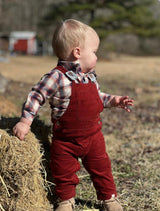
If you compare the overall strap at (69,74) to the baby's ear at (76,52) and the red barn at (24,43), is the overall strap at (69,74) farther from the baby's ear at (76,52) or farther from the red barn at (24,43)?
the red barn at (24,43)

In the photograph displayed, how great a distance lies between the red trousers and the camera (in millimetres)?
2436

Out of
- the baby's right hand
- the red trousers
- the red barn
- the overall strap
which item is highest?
the overall strap

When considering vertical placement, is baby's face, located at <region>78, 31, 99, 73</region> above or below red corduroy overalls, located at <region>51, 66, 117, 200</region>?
above

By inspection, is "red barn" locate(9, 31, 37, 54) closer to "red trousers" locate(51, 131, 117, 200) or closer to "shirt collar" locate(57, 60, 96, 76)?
"shirt collar" locate(57, 60, 96, 76)

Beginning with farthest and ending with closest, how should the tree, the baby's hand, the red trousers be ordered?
1. the tree
2. the baby's hand
3. the red trousers

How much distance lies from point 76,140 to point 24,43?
98.0ft

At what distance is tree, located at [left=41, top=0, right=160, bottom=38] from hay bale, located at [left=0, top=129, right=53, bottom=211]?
1959 centimetres

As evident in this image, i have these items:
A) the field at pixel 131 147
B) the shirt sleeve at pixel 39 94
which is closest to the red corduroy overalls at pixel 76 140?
the shirt sleeve at pixel 39 94

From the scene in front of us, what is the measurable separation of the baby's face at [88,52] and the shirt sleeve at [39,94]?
0.80 feet

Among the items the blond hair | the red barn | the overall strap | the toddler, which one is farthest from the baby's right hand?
the red barn

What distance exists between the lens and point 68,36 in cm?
239

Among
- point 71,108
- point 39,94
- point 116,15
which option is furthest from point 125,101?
point 116,15

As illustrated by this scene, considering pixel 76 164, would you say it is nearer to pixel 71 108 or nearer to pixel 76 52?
pixel 71 108

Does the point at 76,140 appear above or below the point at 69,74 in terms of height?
below
